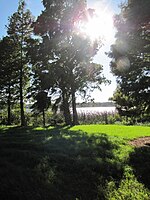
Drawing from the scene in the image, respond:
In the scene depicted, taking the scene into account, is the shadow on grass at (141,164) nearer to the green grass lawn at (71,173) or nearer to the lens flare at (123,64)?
the green grass lawn at (71,173)

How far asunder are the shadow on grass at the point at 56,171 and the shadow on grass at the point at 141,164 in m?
0.67

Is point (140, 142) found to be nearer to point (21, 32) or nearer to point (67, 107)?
point (67, 107)

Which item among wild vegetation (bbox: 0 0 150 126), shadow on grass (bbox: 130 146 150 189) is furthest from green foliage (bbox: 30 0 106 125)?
shadow on grass (bbox: 130 146 150 189)

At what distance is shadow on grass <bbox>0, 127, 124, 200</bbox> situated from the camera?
6.91 m

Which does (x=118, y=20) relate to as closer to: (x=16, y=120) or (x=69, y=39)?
(x=69, y=39)

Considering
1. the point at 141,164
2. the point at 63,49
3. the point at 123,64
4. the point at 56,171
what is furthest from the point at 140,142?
the point at 63,49

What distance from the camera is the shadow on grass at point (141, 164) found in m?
9.18

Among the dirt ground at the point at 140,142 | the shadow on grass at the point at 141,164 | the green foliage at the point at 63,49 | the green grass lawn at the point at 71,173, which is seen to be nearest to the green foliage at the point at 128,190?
the green grass lawn at the point at 71,173

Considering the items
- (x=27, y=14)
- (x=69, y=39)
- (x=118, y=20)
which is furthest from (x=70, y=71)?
(x=118, y=20)

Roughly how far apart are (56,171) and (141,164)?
402 cm

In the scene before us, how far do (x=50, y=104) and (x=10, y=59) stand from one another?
24.0 feet

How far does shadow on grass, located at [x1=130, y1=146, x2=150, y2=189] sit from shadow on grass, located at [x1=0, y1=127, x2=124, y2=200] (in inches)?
26.2

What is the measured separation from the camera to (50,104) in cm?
3256

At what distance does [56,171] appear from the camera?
327 inches
